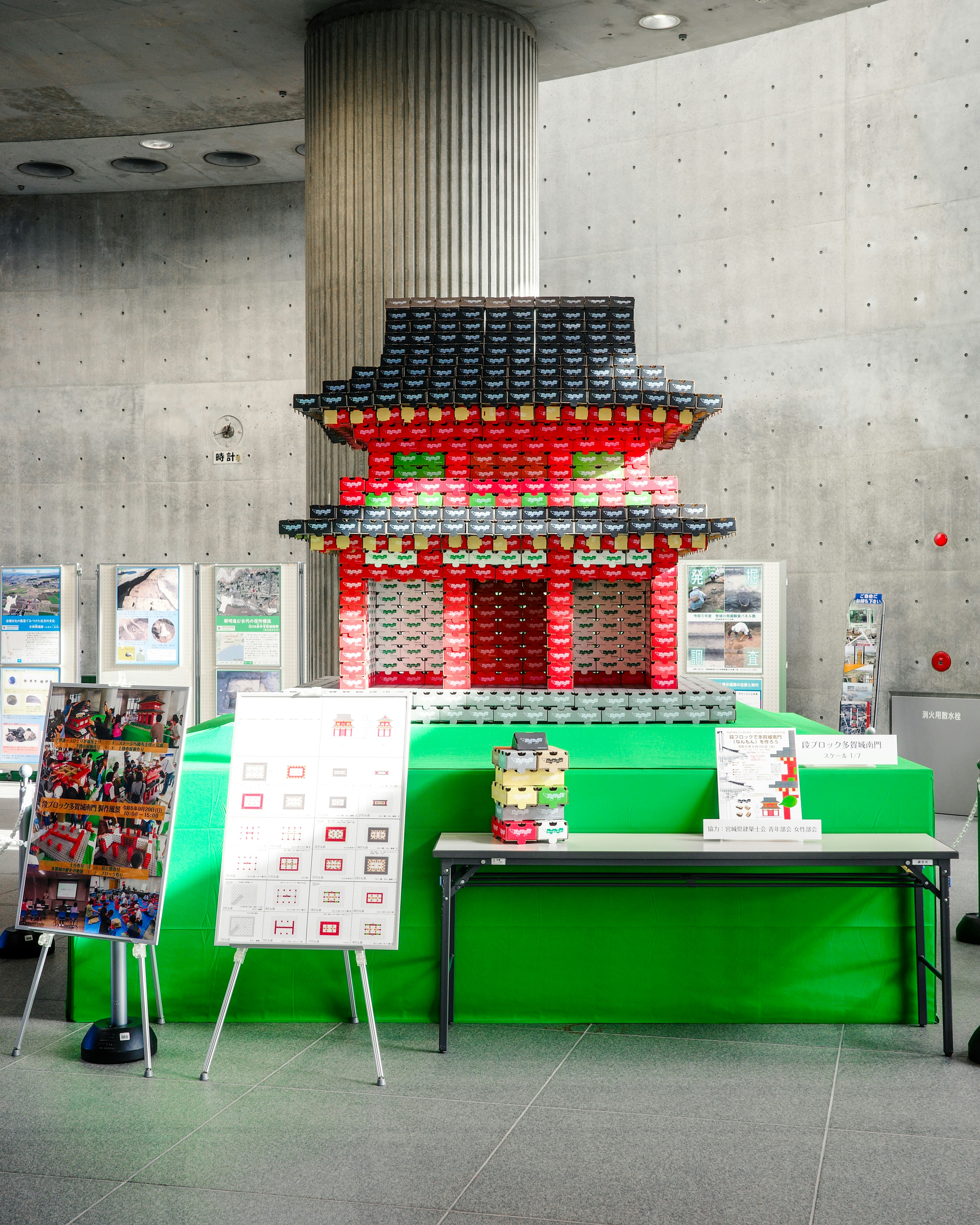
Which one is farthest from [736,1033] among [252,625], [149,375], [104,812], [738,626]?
[149,375]

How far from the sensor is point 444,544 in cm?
628

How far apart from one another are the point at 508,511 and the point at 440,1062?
115 inches

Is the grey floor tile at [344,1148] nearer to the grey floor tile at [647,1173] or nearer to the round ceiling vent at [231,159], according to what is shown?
the grey floor tile at [647,1173]

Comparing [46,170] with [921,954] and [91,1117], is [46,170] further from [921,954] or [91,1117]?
[921,954]

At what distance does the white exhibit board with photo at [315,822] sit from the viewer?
4328mm

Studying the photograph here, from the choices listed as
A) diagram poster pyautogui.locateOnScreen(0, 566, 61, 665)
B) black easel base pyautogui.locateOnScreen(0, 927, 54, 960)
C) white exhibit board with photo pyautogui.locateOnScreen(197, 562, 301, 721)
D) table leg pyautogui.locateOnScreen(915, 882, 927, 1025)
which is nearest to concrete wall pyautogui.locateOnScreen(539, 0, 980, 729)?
white exhibit board with photo pyautogui.locateOnScreen(197, 562, 301, 721)

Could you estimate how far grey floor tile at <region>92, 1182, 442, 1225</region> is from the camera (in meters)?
3.17

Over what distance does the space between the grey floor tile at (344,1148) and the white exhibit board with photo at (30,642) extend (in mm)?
7937

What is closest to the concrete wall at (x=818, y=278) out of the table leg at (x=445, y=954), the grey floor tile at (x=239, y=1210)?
the table leg at (x=445, y=954)

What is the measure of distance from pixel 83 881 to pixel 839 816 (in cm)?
311

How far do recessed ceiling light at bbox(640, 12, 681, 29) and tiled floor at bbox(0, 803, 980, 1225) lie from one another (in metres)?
7.55

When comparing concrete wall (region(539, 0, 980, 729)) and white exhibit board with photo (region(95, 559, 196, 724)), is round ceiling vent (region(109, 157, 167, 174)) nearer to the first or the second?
concrete wall (region(539, 0, 980, 729))

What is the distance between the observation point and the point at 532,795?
179 inches

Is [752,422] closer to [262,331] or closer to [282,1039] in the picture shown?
[262,331]
